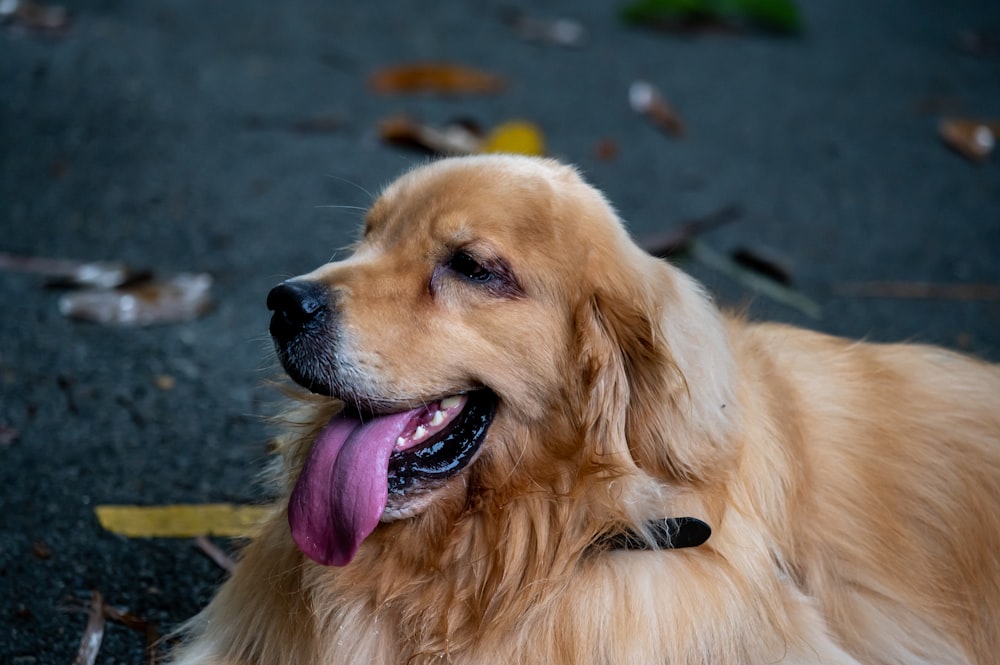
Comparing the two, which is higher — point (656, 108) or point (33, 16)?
point (656, 108)

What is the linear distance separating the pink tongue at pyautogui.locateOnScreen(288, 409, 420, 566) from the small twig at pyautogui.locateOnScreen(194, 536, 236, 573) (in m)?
1.10

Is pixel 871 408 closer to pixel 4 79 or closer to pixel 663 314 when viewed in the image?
pixel 663 314

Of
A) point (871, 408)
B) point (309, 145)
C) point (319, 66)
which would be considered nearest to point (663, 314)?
point (871, 408)

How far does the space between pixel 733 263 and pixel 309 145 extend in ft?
10.5

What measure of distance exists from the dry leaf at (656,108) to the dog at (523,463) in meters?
6.08

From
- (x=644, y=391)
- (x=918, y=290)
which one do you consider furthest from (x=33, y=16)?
(x=644, y=391)

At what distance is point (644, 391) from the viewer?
2.90 metres

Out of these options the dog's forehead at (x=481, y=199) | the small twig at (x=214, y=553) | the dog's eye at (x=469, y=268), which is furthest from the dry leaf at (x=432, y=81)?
the dog's eye at (x=469, y=268)

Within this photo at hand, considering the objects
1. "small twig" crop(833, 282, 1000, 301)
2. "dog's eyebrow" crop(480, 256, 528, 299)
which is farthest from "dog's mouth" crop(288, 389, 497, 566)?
"small twig" crop(833, 282, 1000, 301)

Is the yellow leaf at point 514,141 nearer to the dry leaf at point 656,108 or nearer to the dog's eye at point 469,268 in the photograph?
the dry leaf at point 656,108

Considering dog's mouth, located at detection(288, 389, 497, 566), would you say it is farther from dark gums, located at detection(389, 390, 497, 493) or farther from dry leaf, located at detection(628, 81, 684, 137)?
dry leaf, located at detection(628, 81, 684, 137)

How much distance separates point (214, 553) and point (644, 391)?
1890mm

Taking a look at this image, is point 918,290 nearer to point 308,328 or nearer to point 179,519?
point 179,519

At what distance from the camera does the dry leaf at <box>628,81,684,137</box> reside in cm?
896
